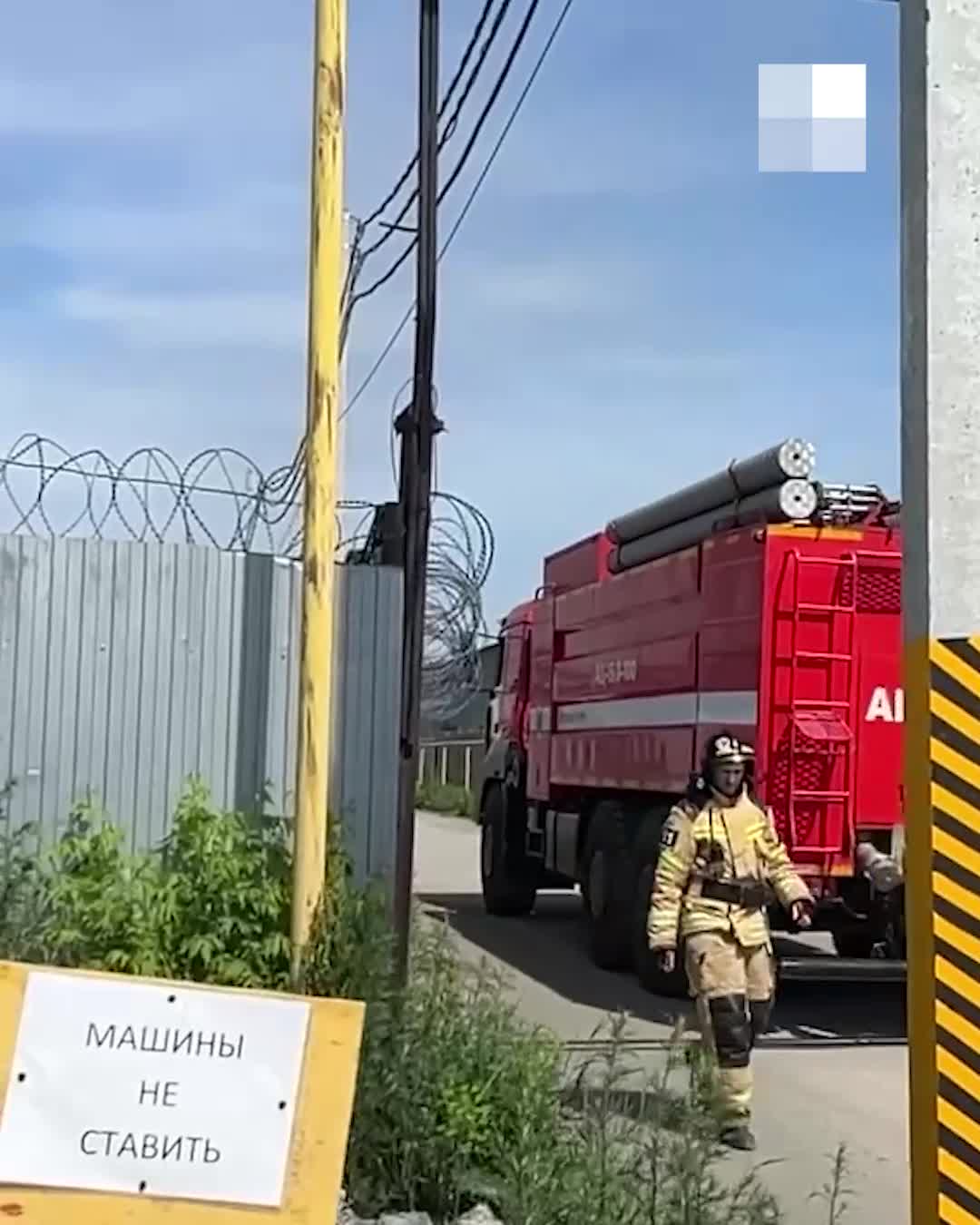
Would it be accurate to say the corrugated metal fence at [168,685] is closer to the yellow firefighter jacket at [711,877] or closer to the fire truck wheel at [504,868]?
the yellow firefighter jacket at [711,877]

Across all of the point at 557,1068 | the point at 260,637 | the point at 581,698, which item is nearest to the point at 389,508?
the point at 260,637

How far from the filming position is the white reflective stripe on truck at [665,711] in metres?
11.3

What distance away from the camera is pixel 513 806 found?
18688 millimetres

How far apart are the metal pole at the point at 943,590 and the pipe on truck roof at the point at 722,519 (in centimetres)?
610

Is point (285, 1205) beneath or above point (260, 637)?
beneath

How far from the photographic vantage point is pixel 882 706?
1112 cm

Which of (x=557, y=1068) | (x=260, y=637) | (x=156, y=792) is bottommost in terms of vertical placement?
(x=557, y=1068)

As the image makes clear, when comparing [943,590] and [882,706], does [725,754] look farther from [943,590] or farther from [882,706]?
[943,590]

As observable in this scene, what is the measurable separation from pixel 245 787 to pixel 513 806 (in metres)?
11.0

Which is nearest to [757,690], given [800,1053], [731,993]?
[800,1053]

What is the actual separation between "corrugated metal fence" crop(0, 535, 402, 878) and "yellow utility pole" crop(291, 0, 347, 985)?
1382mm

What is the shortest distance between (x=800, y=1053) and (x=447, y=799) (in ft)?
118

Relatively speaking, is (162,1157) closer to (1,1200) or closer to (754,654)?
(1,1200)

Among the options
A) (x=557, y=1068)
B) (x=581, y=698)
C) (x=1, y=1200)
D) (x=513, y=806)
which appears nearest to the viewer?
(x=1, y=1200)
